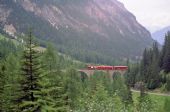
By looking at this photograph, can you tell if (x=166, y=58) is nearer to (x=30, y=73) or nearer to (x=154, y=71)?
(x=154, y=71)

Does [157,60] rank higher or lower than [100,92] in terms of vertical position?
higher

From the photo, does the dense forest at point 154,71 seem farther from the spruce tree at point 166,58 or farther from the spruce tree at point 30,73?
the spruce tree at point 30,73

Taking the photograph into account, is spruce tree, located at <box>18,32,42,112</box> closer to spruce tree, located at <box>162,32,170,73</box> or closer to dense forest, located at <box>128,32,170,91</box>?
dense forest, located at <box>128,32,170,91</box>

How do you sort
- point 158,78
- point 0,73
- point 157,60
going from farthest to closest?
point 157,60, point 158,78, point 0,73

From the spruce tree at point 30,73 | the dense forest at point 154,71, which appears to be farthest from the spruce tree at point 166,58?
the spruce tree at point 30,73

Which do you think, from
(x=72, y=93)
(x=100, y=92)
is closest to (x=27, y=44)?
(x=100, y=92)

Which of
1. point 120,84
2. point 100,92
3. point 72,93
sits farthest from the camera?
point 120,84

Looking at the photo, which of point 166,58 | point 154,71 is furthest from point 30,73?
point 166,58

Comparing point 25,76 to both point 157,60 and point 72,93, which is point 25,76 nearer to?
point 72,93

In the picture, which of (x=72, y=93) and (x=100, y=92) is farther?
(x=72, y=93)

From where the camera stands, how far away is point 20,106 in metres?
24.5

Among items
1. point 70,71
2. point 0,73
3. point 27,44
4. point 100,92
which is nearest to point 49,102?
point 27,44

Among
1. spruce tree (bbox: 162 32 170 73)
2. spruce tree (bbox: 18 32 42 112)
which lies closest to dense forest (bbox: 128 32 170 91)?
spruce tree (bbox: 162 32 170 73)

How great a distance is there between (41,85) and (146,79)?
435 feet
